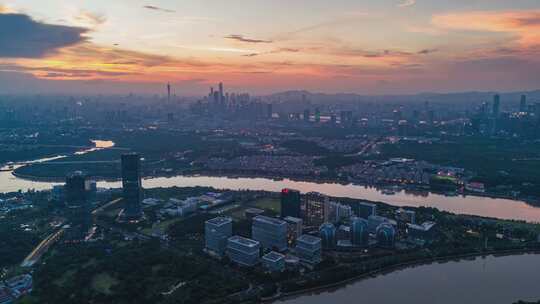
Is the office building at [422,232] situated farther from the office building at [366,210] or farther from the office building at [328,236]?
the office building at [328,236]

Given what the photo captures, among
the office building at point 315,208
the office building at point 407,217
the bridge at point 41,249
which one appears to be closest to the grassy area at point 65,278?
the bridge at point 41,249

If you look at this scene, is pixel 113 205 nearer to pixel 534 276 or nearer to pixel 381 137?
pixel 534 276

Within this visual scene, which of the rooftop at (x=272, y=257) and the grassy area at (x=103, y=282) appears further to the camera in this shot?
the rooftop at (x=272, y=257)

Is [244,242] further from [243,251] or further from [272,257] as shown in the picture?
[272,257]

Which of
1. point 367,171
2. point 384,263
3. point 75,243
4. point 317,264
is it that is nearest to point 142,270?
point 75,243

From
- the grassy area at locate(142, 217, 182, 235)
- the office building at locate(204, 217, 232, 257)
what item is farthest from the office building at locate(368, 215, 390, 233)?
the grassy area at locate(142, 217, 182, 235)

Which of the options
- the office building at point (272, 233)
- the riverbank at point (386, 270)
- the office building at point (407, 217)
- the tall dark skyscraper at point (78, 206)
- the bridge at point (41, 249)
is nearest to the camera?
the riverbank at point (386, 270)

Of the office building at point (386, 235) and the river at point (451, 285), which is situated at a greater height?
the office building at point (386, 235)
